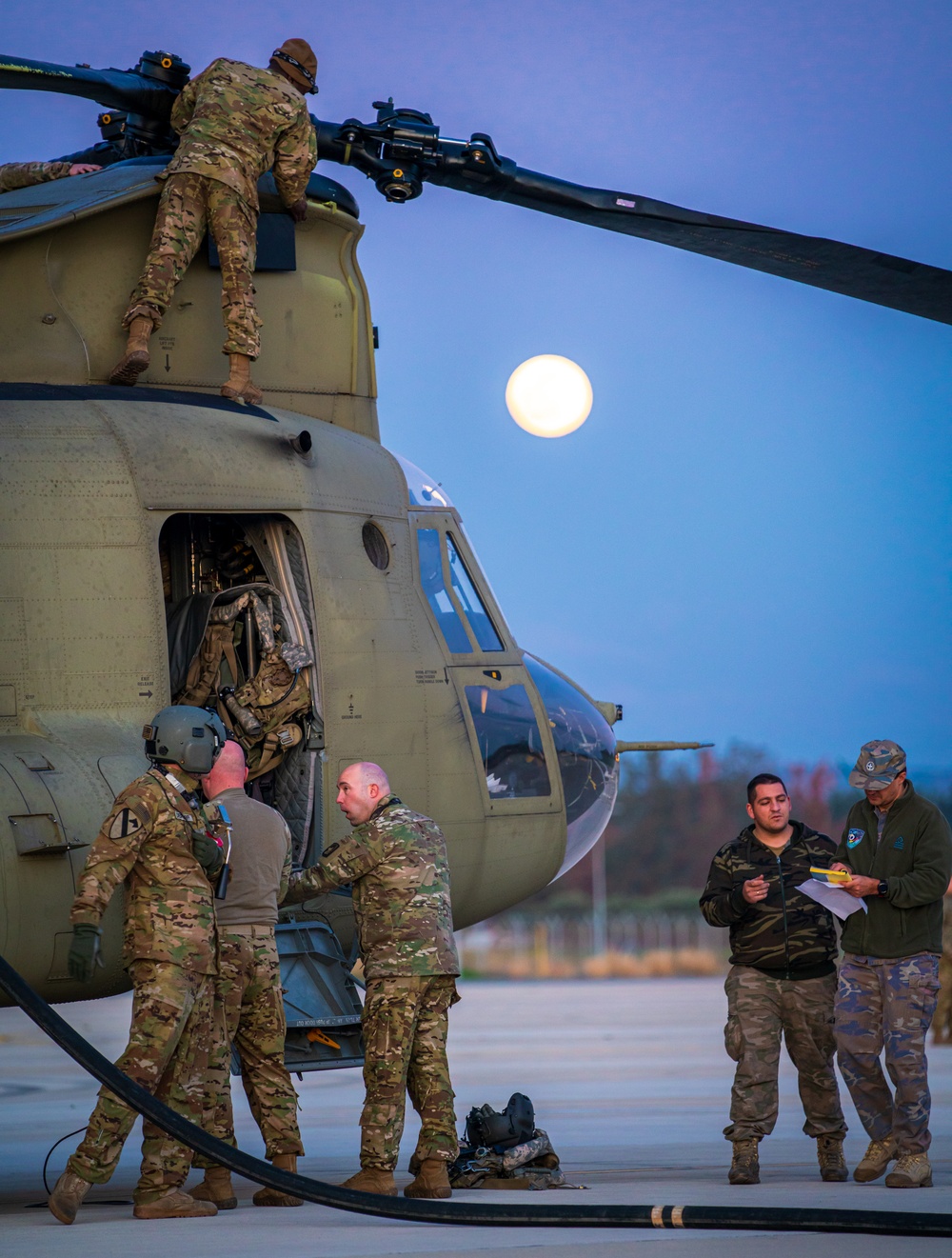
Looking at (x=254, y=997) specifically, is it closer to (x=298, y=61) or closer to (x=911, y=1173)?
(x=911, y=1173)

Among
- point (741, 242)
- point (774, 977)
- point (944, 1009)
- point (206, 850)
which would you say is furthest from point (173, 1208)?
point (944, 1009)

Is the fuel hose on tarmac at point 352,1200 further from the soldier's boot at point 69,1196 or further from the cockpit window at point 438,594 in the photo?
the cockpit window at point 438,594

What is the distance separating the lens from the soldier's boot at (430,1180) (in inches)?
279

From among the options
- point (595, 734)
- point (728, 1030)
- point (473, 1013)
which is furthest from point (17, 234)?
point (473, 1013)

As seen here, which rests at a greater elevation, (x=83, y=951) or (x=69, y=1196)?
(x=83, y=951)

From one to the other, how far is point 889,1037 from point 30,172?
669cm

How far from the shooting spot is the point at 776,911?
26.0ft

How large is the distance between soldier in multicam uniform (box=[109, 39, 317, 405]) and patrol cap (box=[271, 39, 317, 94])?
0.43 feet

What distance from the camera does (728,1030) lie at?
7.95 m

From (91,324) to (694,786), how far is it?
65.7 meters

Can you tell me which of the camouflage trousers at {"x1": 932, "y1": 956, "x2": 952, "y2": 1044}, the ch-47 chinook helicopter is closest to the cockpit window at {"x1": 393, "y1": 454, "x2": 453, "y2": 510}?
the ch-47 chinook helicopter

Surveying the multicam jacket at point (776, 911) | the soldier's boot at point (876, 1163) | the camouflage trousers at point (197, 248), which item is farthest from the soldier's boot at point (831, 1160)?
the camouflage trousers at point (197, 248)

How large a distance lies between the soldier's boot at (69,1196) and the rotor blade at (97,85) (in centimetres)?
574

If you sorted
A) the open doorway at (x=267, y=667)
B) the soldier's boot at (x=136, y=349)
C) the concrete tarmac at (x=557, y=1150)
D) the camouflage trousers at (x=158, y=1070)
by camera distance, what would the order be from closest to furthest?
the concrete tarmac at (x=557, y=1150), the camouflage trousers at (x=158, y=1070), the open doorway at (x=267, y=667), the soldier's boot at (x=136, y=349)
